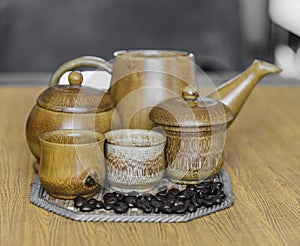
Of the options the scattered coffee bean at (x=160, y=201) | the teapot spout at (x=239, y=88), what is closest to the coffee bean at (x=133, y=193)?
the scattered coffee bean at (x=160, y=201)

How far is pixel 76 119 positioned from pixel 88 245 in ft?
0.91

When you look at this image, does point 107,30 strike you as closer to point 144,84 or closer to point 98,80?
point 98,80

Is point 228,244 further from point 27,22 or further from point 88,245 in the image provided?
point 27,22

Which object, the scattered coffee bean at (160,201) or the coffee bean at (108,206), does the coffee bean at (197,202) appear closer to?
the scattered coffee bean at (160,201)

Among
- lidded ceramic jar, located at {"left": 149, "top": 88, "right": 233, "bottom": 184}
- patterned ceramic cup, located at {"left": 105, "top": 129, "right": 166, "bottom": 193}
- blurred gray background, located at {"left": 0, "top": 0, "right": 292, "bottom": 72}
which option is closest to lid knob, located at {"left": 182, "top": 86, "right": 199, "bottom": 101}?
lidded ceramic jar, located at {"left": 149, "top": 88, "right": 233, "bottom": 184}

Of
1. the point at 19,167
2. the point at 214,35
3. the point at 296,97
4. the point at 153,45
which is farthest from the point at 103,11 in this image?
the point at 19,167

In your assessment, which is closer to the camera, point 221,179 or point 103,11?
point 221,179

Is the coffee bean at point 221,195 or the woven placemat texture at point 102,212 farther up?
the woven placemat texture at point 102,212

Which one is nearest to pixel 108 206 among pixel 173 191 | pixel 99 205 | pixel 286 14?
pixel 99 205

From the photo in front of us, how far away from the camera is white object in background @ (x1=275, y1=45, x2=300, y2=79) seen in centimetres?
408

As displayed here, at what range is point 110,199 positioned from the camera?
35.9 inches

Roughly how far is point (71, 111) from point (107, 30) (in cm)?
175

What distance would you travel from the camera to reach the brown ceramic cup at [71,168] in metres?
0.92

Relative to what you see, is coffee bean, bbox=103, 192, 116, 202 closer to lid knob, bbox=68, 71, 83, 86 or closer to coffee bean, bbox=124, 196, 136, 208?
coffee bean, bbox=124, 196, 136, 208
